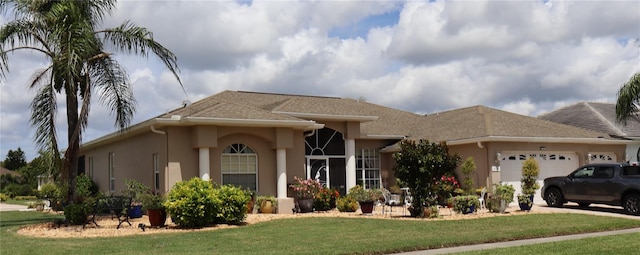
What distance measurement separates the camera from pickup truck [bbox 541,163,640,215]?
18484mm

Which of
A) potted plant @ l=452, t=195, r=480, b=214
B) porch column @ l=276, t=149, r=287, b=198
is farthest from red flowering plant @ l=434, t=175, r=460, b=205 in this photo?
porch column @ l=276, t=149, r=287, b=198

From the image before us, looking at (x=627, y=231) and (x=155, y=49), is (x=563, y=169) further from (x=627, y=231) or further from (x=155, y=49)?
(x=155, y=49)

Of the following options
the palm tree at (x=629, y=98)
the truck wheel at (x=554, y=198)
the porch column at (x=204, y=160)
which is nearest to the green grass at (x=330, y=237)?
the porch column at (x=204, y=160)

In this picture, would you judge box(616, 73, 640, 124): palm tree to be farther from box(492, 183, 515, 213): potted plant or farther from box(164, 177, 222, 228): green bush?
box(164, 177, 222, 228): green bush

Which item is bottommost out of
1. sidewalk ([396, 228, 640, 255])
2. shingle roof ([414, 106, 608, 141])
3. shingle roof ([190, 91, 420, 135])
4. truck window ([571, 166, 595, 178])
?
sidewalk ([396, 228, 640, 255])

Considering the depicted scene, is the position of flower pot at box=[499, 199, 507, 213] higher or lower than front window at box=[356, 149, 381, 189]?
lower

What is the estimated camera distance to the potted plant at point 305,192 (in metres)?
20.4

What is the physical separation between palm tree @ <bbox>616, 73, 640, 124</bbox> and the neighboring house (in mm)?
3055

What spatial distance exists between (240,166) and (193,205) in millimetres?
5380

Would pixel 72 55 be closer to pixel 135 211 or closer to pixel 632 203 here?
pixel 135 211

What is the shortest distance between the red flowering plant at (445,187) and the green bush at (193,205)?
6491mm

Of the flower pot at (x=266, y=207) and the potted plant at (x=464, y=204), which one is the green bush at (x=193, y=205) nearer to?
the flower pot at (x=266, y=207)

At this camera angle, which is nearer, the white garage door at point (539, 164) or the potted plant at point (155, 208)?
the potted plant at point (155, 208)

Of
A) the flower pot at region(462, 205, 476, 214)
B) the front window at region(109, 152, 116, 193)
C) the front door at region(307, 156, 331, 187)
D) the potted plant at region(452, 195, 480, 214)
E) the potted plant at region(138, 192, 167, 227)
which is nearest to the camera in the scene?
the potted plant at region(138, 192, 167, 227)
